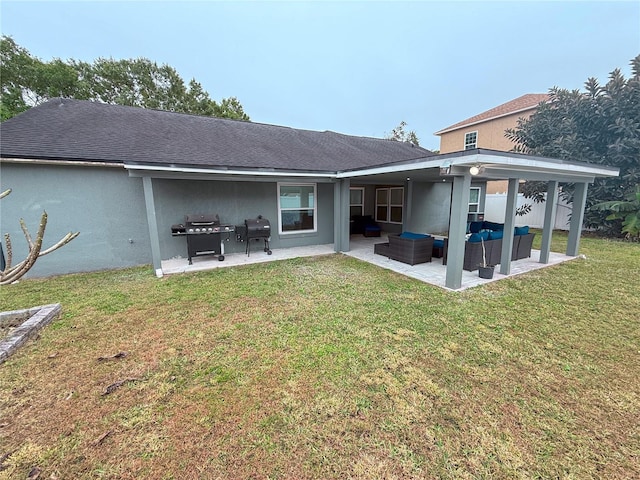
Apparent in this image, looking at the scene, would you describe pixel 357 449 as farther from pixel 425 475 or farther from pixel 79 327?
pixel 79 327

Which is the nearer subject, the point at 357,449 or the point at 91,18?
the point at 357,449

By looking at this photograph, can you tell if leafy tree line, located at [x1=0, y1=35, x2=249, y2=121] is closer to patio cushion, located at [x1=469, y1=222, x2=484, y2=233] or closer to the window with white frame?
the window with white frame

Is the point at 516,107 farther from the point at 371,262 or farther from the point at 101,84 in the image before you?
the point at 101,84

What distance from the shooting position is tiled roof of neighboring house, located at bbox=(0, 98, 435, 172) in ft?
19.1

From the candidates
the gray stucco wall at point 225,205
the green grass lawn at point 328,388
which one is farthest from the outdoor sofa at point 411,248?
the gray stucco wall at point 225,205

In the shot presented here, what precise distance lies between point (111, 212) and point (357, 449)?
7.12 metres

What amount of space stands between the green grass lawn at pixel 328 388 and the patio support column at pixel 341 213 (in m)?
3.53

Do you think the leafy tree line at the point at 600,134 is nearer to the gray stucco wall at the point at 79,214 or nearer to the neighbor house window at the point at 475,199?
the neighbor house window at the point at 475,199

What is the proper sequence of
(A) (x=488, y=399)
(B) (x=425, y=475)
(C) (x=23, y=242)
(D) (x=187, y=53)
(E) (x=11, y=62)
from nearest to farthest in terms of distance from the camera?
(B) (x=425, y=475) < (A) (x=488, y=399) < (C) (x=23, y=242) < (E) (x=11, y=62) < (D) (x=187, y=53)

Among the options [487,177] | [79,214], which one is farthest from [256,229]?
[487,177]

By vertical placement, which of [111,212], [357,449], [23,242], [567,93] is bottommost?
[357,449]

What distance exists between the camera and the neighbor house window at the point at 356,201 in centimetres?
1166

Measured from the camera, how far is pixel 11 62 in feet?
51.7

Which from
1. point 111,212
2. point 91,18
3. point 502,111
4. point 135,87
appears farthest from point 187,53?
point 502,111
